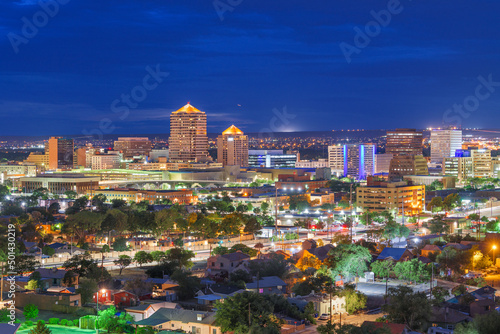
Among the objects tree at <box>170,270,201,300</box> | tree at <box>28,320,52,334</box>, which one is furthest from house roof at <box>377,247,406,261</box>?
tree at <box>28,320,52,334</box>

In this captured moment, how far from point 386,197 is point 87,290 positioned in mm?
39300

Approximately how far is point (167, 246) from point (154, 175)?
5920 cm

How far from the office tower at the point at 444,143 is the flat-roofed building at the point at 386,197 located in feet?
292

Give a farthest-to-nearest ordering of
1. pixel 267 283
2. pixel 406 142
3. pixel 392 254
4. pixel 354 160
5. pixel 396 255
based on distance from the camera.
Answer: pixel 406 142 < pixel 354 160 < pixel 392 254 < pixel 396 255 < pixel 267 283

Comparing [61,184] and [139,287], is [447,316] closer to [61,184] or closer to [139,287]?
[139,287]

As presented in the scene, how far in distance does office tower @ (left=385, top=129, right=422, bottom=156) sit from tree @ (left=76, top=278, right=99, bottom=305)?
4071 inches

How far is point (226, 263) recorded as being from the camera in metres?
30.3

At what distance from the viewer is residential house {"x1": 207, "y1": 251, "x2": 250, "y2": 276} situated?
29.9 m

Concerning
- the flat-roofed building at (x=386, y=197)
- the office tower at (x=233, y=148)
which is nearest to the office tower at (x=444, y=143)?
the office tower at (x=233, y=148)

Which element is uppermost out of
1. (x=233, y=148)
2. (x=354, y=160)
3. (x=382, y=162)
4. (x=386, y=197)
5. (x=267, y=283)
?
(x=233, y=148)

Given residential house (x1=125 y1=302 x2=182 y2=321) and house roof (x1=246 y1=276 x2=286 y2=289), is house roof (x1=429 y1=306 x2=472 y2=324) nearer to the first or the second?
house roof (x1=246 y1=276 x2=286 y2=289)

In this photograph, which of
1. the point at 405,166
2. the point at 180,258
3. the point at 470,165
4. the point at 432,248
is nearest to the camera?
the point at 180,258

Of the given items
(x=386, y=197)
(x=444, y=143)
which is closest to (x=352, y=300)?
(x=386, y=197)

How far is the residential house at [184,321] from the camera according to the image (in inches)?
826
